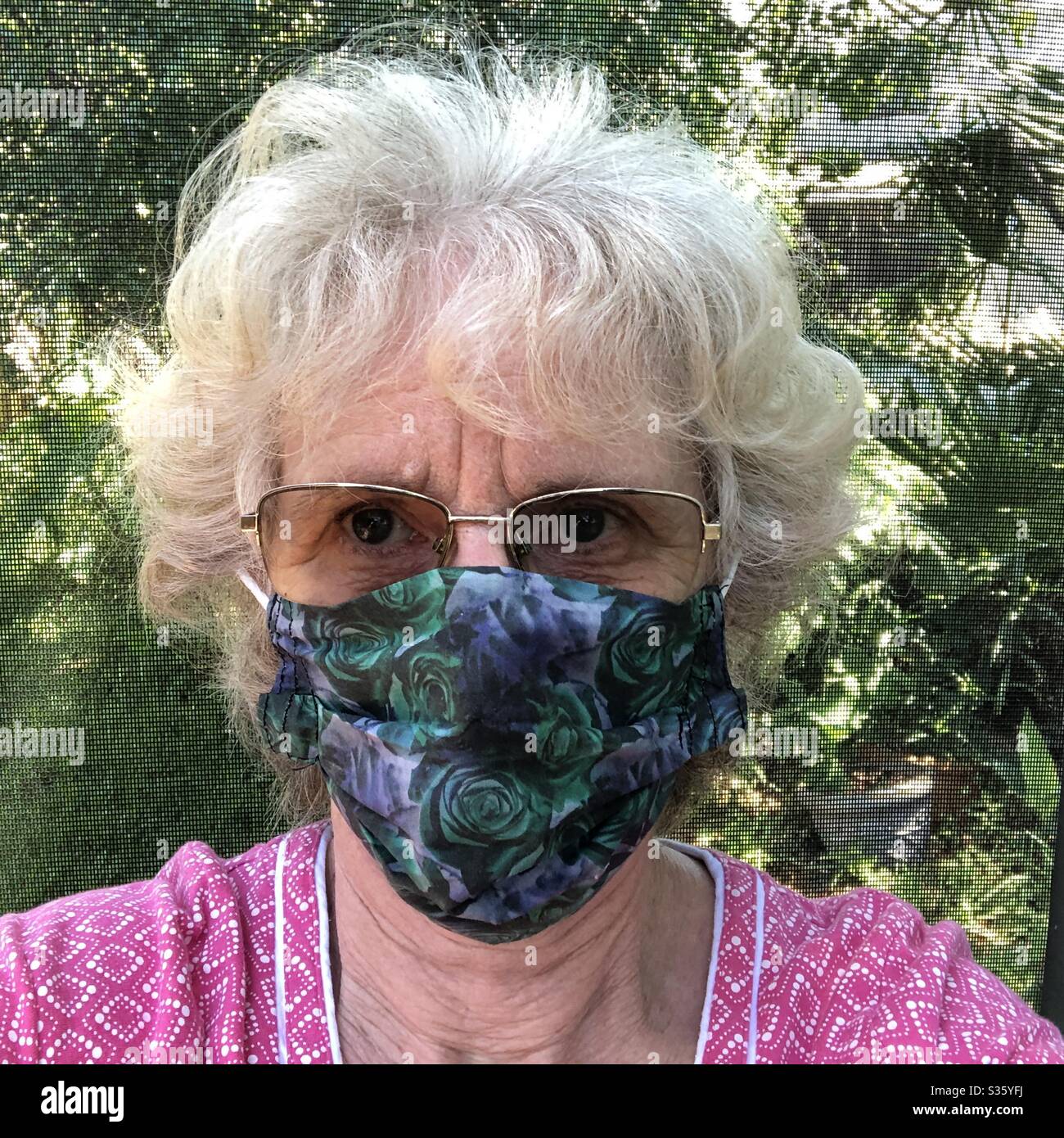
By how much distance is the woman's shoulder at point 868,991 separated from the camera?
1267 mm

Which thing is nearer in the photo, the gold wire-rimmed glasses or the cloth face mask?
the cloth face mask

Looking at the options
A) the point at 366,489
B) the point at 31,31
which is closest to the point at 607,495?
the point at 366,489

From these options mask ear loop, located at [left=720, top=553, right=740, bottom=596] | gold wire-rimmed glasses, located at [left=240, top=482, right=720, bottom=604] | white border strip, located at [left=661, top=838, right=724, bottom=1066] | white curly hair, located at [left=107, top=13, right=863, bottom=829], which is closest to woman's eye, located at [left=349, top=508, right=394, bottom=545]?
gold wire-rimmed glasses, located at [left=240, top=482, right=720, bottom=604]

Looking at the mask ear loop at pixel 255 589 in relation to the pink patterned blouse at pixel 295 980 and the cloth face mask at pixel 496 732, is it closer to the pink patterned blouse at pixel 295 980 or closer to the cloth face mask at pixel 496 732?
the cloth face mask at pixel 496 732

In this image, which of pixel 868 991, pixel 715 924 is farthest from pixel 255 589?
pixel 868 991

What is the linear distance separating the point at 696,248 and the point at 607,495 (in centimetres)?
36

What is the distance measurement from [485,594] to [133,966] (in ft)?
2.32

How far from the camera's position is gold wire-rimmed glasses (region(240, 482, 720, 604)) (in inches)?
45.9

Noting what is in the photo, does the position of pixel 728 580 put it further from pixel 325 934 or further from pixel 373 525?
pixel 325 934

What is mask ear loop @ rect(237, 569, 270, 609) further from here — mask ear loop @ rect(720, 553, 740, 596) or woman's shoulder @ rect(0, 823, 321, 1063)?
mask ear loop @ rect(720, 553, 740, 596)

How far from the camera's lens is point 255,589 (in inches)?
55.0

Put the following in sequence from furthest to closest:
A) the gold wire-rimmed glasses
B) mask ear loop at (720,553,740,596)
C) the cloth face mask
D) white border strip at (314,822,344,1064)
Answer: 1. mask ear loop at (720,553,740,596)
2. white border strip at (314,822,344,1064)
3. the gold wire-rimmed glasses
4. the cloth face mask
